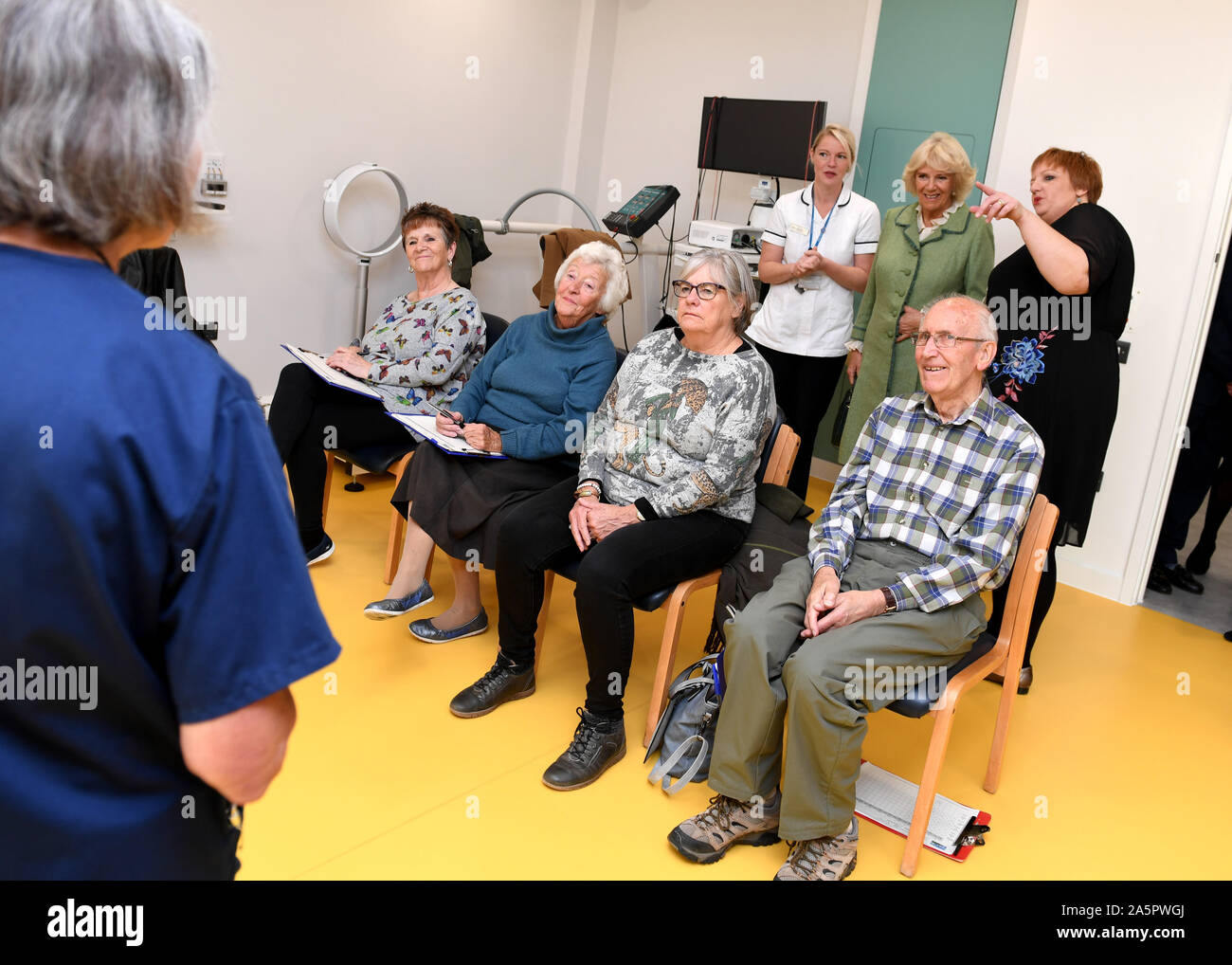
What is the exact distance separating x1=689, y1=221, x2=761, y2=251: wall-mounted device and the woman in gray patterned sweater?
1971 mm

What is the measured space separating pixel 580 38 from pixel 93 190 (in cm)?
527

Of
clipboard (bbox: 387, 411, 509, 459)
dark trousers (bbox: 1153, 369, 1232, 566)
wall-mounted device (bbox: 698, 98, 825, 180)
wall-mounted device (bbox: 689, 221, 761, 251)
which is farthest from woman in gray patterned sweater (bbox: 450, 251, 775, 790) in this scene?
dark trousers (bbox: 1153, 369, 1232, 566)

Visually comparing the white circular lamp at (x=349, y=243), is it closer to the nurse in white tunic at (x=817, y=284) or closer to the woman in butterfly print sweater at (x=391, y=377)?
the woman in butterfly print sweater at (x=391, y=377)

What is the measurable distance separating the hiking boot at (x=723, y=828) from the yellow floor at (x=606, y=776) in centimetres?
3

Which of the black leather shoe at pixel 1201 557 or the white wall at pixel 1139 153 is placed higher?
the white wall at pixel 1139 153

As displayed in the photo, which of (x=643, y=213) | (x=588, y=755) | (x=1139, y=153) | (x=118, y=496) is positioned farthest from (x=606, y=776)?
(x=643, y=213)

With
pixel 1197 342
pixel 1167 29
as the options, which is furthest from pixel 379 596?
pixel 1167 29

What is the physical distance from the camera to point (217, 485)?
0.71 meters

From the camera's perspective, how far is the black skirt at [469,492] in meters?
2.80

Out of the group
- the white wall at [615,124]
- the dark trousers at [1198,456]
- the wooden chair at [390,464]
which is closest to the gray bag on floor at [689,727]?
the wooden chair at [390,464]

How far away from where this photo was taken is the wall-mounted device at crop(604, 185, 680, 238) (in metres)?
4.77

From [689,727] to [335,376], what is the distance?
164 cm

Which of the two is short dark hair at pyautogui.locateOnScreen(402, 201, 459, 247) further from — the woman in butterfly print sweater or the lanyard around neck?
the lanyard around neck

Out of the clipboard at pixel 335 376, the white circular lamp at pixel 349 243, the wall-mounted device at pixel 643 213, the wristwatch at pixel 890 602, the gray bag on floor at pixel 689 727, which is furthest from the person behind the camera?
the wall-mounted device at pixel 643 213
